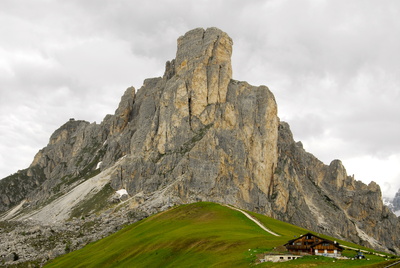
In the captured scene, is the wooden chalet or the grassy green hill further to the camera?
the wooden chalet

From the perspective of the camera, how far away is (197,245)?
219 feet

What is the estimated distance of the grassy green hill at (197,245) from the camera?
54.0 metres

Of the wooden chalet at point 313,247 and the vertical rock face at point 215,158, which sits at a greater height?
the vertical rock face at point 215,158

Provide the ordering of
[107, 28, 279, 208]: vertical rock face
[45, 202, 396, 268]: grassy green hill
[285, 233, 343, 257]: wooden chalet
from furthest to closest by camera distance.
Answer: [107, 28, 279, 208]: vertical rock face → [285, 233, 343, 257]: wooden chalet → [45, 202, 396, 268]: grassy green hill

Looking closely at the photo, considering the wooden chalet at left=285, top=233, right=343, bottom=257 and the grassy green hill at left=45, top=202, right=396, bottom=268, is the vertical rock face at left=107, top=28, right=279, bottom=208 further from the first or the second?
the wooden chalet at left=285, top=233, right=343, bottom=257

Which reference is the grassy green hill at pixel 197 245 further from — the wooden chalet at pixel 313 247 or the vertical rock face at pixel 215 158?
the vertical rock face at pixel 215 158

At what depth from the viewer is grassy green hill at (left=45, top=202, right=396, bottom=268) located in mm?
53988

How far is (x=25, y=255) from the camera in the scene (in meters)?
127

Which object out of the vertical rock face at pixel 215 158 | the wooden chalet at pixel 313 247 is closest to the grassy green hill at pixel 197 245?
the wooden chalet at pixel 313 247

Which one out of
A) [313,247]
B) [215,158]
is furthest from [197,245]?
[215,158]

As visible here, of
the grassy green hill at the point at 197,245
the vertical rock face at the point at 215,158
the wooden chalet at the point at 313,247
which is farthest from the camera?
the vertical rock face at the point at 215,158

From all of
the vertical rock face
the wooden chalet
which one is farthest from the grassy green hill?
the vertical rock face

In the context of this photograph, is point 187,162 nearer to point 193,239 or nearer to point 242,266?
point 193,239

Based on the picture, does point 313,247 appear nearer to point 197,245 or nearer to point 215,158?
point 197,245
